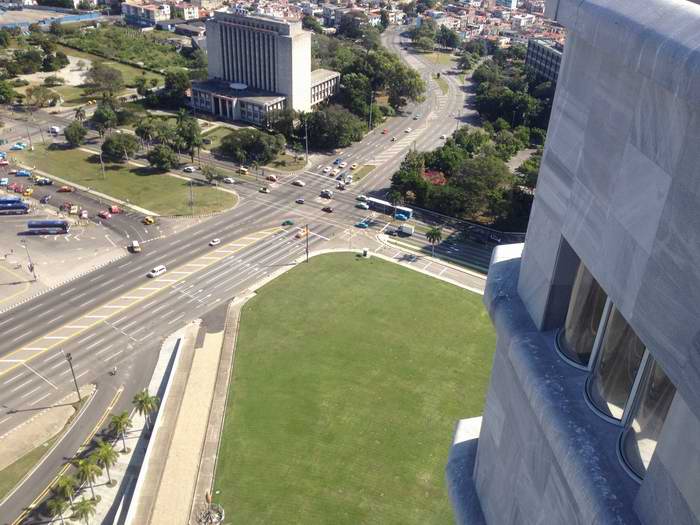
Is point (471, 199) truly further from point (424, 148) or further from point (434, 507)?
point (434, 507)

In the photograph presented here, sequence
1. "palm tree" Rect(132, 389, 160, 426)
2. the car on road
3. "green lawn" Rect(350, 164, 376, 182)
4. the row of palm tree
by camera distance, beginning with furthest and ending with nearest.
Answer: "green lawn" Rect(350, 164, 376, 182) < the car on road < "palm tree" Rect(132, 389, 160, 426) < the row of palm tree

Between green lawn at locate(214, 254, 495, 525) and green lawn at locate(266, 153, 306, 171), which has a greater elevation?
green lawn at locate(266, 153, 306, 171)

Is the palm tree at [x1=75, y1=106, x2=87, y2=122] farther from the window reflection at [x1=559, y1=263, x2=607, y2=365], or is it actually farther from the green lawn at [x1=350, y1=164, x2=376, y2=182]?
the window reflection at [x1=559, y1=263, x2=607, y2=365]

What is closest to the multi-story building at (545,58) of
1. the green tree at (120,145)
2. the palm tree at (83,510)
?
the green tree at (120,145)

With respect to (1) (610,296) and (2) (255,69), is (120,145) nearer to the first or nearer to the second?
(2) (255,69)

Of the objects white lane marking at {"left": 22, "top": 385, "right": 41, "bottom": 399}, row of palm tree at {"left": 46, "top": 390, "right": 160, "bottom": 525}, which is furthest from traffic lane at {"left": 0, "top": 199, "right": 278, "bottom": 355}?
row of palm tree at {"left": 46, "top": 390, "right": 160, "bottom": 525}

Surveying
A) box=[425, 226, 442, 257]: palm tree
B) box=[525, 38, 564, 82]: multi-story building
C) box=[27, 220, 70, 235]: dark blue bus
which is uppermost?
box=[525, 38, 564, 82]: multi-story building

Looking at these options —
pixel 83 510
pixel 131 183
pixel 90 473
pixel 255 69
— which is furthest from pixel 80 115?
pixel 83 510
